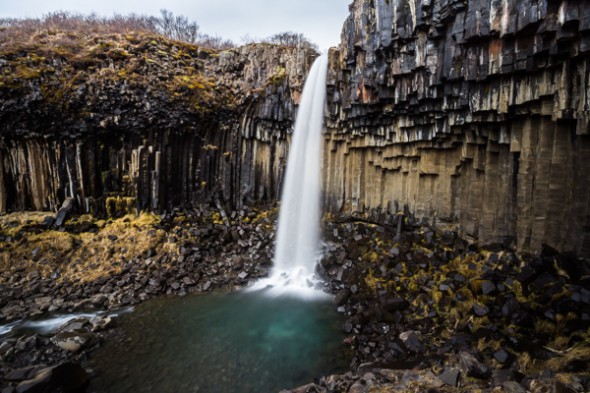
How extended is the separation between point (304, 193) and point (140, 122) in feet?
30.0

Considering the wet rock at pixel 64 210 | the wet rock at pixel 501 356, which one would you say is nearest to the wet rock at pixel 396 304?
the wet rock at pixel 501 356

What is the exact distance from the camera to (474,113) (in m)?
8.59

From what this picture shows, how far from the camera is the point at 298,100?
15734mm

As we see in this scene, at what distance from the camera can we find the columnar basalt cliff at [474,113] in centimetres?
668

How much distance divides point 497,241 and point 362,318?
187 inches

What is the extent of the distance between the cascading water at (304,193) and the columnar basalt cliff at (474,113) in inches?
60.3

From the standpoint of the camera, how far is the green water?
22.5ft

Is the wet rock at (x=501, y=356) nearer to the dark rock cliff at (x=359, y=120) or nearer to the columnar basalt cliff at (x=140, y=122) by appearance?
the dark rock cliff at (x=359, y=120)

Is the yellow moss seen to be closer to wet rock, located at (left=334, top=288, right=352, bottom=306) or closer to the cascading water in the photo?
wet rock, located at (left=334, top=288, right=352, bottom=306)

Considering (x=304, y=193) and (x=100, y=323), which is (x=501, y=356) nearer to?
(x=304, y=193)

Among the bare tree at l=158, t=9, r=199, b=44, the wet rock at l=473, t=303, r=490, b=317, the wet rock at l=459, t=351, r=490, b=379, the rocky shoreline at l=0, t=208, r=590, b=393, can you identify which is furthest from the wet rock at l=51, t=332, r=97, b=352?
the bare tree at l=158, t=9, r=199, b=44

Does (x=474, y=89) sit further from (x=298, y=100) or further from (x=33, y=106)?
(x=33, y=106)

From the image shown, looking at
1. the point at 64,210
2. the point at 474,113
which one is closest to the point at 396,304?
the point at 474,113

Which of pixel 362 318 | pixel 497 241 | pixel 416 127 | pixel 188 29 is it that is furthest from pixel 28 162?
pixel 188 29
